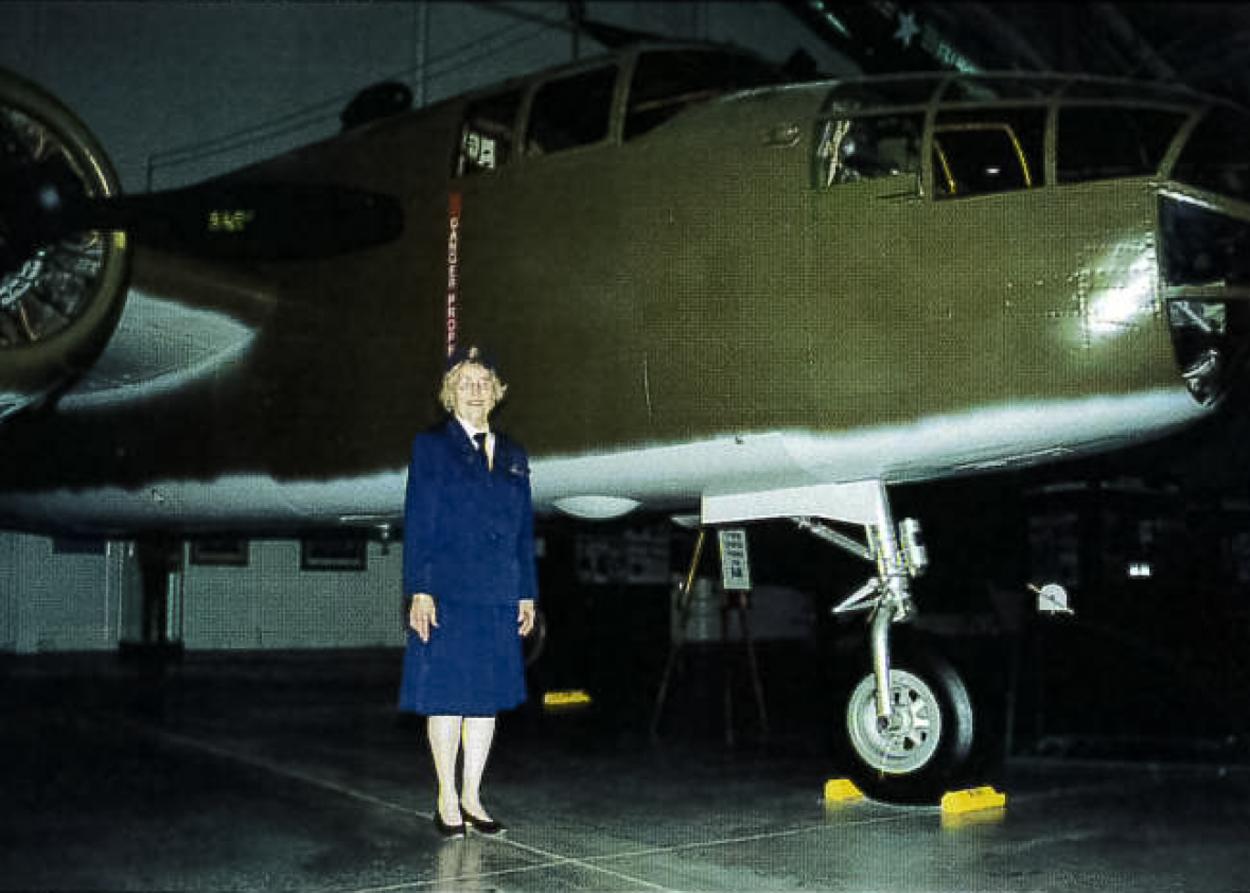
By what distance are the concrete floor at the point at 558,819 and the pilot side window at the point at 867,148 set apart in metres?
2.85

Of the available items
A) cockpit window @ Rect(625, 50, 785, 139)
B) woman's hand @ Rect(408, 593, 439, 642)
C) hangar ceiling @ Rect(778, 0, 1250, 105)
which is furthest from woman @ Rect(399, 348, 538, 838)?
hangar ceiling @ Rect(778, 0, 1250, 105)

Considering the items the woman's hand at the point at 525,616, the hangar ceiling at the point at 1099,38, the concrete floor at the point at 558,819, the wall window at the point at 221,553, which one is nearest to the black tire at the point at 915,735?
the concrete floor at the point at 558,819

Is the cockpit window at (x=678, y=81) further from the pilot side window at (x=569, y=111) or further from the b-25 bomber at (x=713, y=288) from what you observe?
the pilot side window at (x=569, y=111)

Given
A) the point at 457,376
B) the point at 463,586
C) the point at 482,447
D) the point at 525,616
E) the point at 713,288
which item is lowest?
the point at 525,616

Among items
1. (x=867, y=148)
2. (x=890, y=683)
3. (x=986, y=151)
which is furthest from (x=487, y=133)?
(x=890, y=683)

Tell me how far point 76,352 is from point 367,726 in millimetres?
3557

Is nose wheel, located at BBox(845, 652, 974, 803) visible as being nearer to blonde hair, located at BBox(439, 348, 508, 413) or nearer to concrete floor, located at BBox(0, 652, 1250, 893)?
concrete floor, located at BBox(0, 652, 1250, 893)

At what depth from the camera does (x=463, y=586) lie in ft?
15.5

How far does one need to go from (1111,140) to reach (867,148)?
1.15 meters

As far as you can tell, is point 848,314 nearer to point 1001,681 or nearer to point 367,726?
point 367,726

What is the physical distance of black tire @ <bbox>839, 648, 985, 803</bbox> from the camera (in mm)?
5547

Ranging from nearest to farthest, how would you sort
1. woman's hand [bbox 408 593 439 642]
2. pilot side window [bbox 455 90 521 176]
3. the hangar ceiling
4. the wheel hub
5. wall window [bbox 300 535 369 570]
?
woman's hand [bbox 408 593 439 642]
the wheel hub
pilot side window [bbox 455 90 521 176]
wall window [bbox 300 535 369 570]
the hangar ceiling

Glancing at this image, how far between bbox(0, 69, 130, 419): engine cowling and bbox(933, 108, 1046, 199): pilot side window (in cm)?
391

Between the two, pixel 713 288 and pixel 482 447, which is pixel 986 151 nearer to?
pixel 713 288
